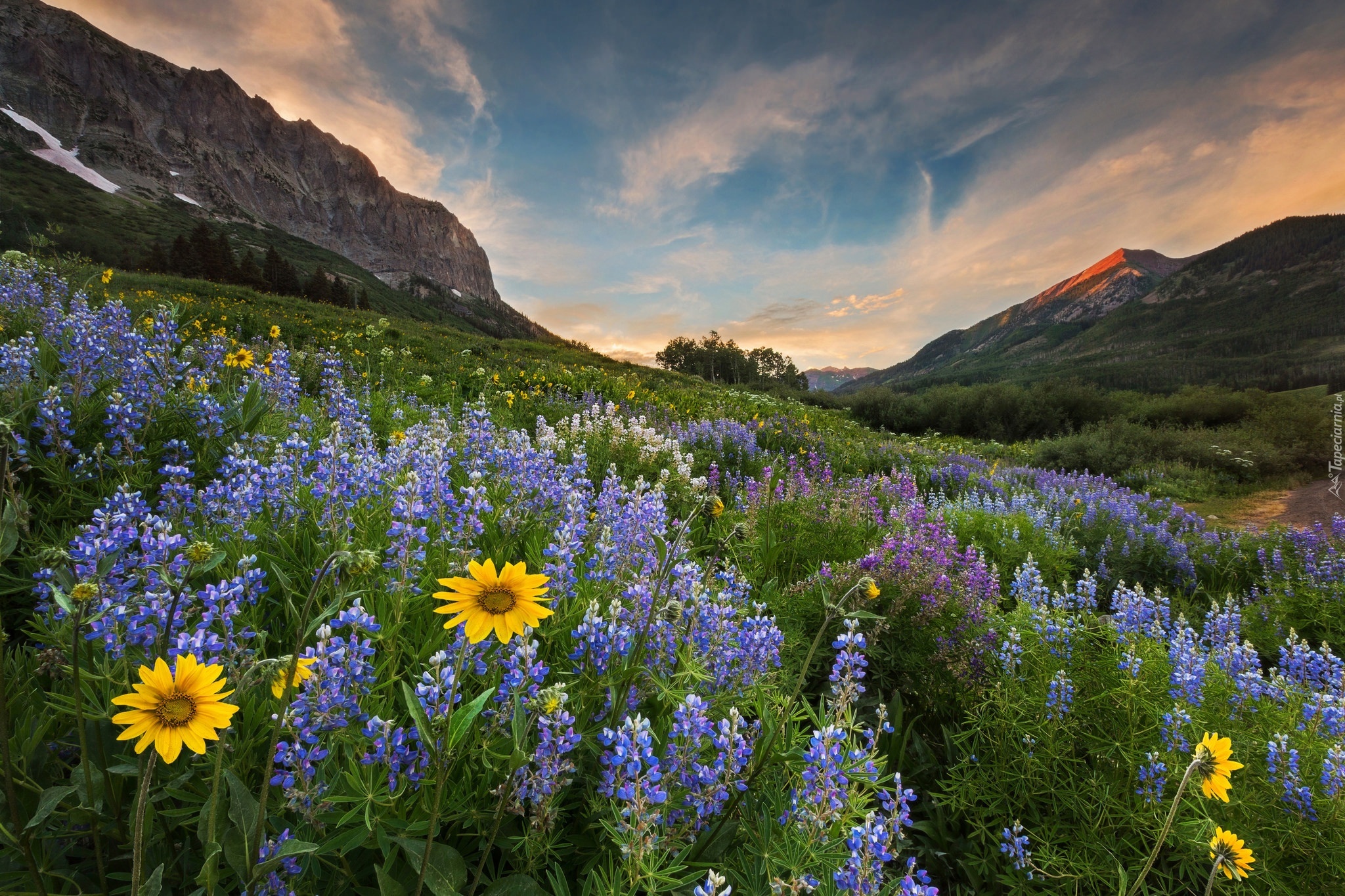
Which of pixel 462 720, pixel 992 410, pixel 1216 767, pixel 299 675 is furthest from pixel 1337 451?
pixel 299 675

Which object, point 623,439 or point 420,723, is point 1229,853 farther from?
point 623,439

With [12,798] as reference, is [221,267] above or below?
above

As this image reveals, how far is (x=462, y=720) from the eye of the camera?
4.07 feet

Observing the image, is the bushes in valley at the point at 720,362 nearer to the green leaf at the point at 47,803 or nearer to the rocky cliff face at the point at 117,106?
the green leaf at the point at 47,803

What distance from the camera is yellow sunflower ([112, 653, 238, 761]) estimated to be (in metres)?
1.08

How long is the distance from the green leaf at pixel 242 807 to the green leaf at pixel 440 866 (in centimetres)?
35

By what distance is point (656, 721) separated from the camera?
209 cm

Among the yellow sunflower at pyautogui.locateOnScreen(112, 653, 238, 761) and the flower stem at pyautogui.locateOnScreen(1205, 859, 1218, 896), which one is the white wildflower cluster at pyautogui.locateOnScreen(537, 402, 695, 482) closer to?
the flower stem at pyautogui.locateOnScreen(1205, 859, 1218, 896)

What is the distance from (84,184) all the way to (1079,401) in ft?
564

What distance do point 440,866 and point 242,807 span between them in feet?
1.72

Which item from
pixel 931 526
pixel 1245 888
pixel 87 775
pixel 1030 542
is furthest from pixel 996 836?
pixel 1030 542

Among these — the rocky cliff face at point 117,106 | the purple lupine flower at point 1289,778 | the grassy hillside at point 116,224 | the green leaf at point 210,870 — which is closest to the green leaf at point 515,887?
the green leaf at point 210,870

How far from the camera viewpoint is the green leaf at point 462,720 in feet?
3.96

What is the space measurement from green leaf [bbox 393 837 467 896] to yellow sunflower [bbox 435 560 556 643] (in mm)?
595
